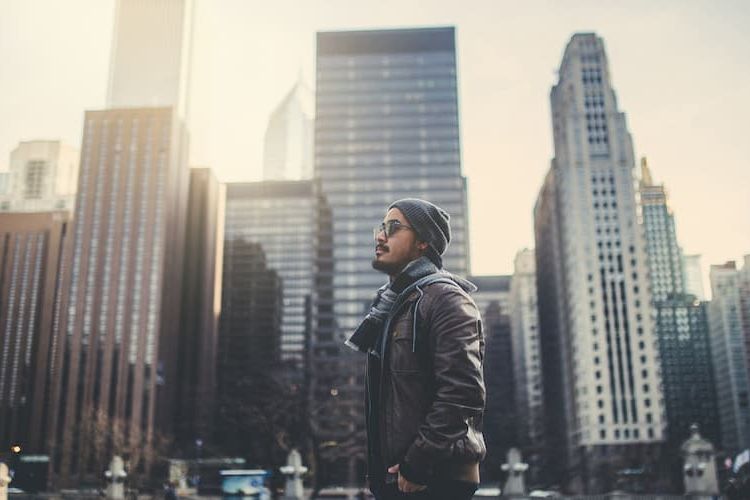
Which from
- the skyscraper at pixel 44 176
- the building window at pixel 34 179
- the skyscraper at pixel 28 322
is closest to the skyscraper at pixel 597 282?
the skyscraper at pixel 28 322

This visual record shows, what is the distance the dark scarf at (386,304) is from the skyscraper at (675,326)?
4443 inches

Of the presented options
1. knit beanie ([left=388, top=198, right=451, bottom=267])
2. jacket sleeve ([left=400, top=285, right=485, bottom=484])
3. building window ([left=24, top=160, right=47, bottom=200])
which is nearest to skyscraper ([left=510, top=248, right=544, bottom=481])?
building window ([left=24, top=160, right=47, bottom=200])

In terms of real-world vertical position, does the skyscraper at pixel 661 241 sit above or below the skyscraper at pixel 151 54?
below

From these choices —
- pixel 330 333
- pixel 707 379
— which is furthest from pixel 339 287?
pixel 707 379

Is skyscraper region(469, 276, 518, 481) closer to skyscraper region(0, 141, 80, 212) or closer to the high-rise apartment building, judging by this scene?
the high-rise apartment building

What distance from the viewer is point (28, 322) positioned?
84938mm

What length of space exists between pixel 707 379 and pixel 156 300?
295ft

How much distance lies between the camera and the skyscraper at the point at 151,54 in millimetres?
140250

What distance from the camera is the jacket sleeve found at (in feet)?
9.59

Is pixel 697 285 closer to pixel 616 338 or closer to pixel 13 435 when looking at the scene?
pixel 616 338

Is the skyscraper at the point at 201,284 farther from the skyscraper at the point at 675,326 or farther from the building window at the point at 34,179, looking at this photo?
the skyscraper at the point at 675,326

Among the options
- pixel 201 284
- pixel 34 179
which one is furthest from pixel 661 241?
pixel 34 179

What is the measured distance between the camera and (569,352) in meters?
97.6

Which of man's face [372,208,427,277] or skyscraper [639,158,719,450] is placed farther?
skyscraper [639,158,719,450]
